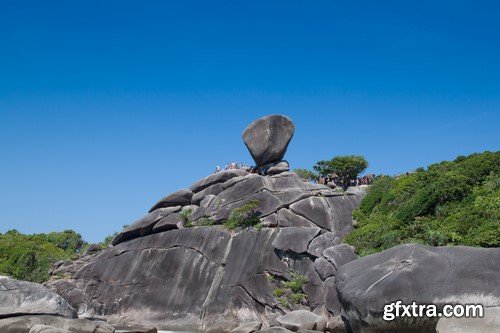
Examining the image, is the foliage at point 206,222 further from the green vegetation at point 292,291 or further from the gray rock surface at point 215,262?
the green vegetation at point 292,291

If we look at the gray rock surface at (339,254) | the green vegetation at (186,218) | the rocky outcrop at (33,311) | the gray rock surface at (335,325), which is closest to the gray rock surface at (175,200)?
the green vegetation at (186,218)

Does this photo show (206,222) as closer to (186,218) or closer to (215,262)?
(186,218)

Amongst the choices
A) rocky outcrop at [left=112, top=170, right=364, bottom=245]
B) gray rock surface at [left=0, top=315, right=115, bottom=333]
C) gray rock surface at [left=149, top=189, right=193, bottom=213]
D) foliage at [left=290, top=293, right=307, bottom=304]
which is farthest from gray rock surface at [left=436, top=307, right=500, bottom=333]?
gray rock surface at [left=149, top=189, right=193, bottom=213]

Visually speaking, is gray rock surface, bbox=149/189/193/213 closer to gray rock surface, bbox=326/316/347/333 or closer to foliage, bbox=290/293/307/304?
foliage, bbox=290/293/307/304

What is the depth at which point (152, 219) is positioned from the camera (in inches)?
1510

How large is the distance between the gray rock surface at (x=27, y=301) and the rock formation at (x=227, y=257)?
32.5 ft

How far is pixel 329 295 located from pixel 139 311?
1301cm

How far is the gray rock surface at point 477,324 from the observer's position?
1412cm

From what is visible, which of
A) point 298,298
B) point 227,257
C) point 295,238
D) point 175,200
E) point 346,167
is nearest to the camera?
point 298,298

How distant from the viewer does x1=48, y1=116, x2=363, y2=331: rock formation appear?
29.9 meters

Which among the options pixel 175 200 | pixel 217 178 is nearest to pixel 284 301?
pixel 217 178

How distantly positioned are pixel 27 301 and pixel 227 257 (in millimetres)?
13392

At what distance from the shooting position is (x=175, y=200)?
40562 millimetres

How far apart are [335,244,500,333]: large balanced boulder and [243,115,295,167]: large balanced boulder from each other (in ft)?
75.8
